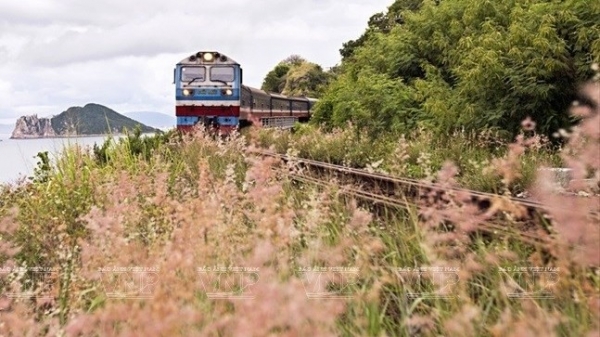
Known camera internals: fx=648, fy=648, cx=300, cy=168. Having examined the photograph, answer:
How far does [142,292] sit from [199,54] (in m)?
18.7

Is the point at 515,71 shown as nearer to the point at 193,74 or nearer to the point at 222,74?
the point at 222,74

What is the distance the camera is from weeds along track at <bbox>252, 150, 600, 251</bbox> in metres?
2.49

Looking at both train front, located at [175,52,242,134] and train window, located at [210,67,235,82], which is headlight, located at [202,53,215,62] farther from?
train window, located at [210,67,235,82]

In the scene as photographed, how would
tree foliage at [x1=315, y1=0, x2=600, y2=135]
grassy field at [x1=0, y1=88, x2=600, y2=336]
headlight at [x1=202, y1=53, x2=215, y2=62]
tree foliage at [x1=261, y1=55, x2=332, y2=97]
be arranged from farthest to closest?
tree foliage at [x1=261, y1=55, x2=332, y2=97] < headlight at [x1=202, y1=53, x2=215, y2=62] < tree foliage at [x1=315, y1=0, x2=600, y2=135] < grassy field at [x1=0, y1=88, x2=600, y2=336]

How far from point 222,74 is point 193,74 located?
994 millimetres

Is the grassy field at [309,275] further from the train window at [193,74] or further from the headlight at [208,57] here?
the headlight at [208,57]

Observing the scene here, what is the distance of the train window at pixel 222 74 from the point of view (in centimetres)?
2084

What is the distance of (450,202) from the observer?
111 inches

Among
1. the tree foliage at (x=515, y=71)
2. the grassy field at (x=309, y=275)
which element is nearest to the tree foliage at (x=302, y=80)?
the tree foliage at (x=515, y=71)

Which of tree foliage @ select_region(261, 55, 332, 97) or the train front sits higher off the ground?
tree foliage @ select_region(261, 55, 332, 97)

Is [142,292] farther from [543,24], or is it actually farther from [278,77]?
[278,77]

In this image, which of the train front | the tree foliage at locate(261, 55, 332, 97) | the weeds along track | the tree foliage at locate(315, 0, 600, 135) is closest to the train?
the train front

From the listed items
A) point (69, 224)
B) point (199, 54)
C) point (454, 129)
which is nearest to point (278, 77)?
point (199, 54)

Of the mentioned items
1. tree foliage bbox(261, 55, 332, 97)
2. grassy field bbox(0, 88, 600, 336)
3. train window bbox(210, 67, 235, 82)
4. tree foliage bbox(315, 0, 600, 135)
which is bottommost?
grassy field bbox(0, 88, 600, 336)
